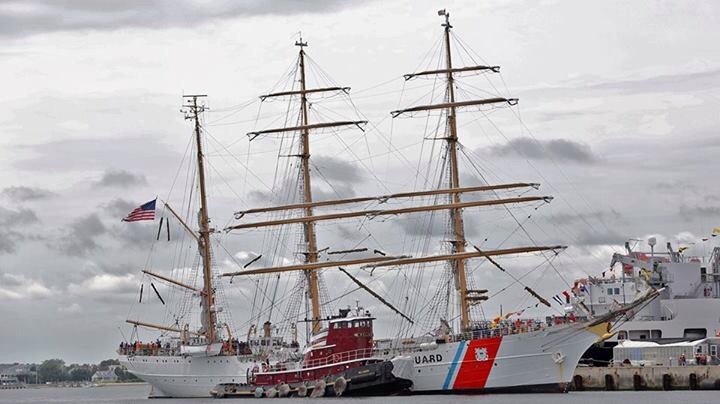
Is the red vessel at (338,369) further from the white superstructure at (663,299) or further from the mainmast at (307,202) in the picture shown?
the white superstructure at (663,299)

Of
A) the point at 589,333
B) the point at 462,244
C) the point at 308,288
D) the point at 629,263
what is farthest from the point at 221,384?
the point at 629,263

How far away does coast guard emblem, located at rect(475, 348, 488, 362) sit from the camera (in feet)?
281

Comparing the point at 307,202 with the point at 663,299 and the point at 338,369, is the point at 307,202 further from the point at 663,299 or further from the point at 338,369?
the point at 663,299

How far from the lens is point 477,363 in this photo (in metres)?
85.8

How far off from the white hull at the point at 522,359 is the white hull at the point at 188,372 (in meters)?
19.0

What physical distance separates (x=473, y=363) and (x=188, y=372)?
26.0 m

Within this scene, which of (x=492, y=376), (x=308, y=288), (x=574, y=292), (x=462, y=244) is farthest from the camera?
(x=574, y=292)

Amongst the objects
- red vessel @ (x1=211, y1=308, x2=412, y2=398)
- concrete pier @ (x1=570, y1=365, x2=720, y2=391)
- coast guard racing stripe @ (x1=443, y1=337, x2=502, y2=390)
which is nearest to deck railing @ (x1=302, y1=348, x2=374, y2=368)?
red vessel @ (x1=211, y1=308, x2=412, y2=398)

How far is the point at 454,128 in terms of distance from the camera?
96188mm

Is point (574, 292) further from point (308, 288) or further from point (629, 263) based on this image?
point (308, 288)

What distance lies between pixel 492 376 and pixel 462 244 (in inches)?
472

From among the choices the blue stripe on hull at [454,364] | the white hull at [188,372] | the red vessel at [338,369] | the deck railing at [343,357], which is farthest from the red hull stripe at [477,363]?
the white hull at [188,372]

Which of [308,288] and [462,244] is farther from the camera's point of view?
[308,288]

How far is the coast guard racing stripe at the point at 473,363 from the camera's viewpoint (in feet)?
281
